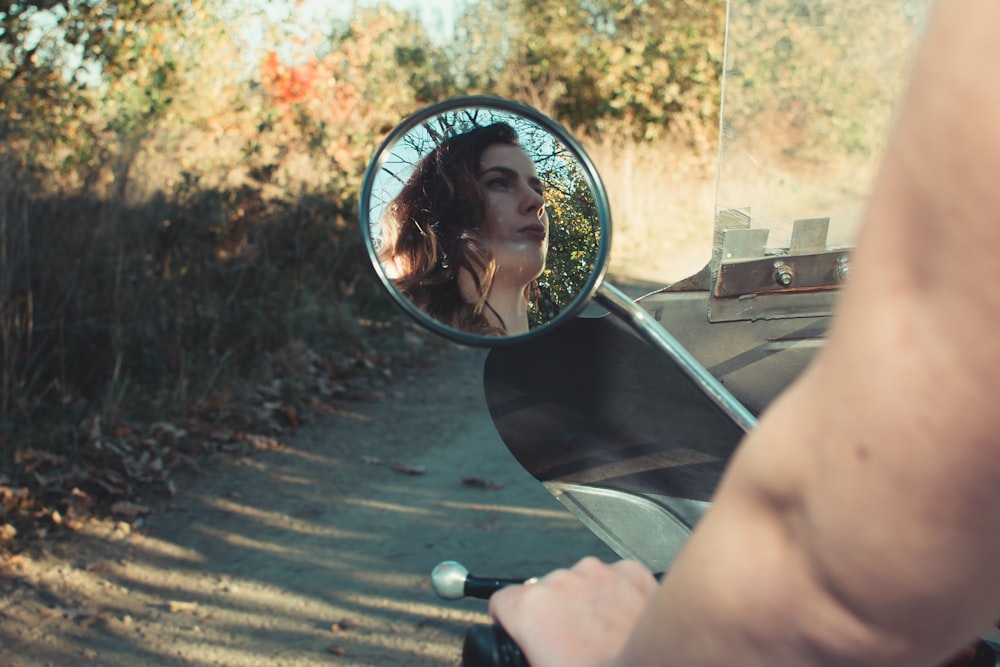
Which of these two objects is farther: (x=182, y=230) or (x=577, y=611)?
(x=182, y=230)

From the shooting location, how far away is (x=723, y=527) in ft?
2.16

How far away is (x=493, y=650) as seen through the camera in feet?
3.53

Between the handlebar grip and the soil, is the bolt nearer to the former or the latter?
the handlebar grip

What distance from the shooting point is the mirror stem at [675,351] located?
4.93 ft

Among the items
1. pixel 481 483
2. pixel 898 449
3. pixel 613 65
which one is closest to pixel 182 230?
pixel 481 483

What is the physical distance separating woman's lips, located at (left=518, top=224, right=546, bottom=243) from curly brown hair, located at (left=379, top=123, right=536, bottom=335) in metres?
0.07

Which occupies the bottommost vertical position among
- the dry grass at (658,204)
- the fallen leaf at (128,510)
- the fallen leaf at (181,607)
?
the fallen leaf at (181,607)

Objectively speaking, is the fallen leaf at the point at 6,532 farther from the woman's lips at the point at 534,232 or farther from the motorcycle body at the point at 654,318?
the woman's lips at the point at 534,232

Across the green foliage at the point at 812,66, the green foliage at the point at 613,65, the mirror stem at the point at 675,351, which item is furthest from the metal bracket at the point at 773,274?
the green foliage at the point at 613,65

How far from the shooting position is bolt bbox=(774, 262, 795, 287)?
185 centimetres

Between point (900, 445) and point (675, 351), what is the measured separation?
3.26 feet

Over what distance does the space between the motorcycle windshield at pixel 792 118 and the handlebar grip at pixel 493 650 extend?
98 centimetres

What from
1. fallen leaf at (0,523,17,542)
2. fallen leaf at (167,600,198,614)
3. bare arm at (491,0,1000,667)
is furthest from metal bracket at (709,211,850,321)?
fallen leaf at (0,523,17,542)

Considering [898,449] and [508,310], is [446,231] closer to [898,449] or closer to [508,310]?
[508,310]
